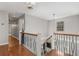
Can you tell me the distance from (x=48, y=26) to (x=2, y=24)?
2.43ft

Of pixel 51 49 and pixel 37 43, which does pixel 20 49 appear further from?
pixel 51 49

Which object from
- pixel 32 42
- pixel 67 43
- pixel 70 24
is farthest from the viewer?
pixel 32 42

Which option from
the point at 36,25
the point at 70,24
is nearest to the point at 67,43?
the point at 70,24

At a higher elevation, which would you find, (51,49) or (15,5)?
(15,5)

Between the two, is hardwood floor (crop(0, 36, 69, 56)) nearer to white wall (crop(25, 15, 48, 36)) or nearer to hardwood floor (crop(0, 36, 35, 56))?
hardwood floor (crop(0, 36, 35, 56))

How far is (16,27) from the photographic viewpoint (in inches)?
65.3

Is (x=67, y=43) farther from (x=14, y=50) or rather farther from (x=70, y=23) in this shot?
(x=14, y=50)

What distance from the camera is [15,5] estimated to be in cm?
148

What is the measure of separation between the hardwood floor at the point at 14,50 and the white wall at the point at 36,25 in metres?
0.31

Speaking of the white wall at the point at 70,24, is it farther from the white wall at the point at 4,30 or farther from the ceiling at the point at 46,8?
the white wall at the point at 4,30

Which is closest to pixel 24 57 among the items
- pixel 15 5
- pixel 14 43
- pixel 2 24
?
pixel 14 43

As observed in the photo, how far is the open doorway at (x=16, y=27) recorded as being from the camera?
1.60m

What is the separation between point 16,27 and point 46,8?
589 mm

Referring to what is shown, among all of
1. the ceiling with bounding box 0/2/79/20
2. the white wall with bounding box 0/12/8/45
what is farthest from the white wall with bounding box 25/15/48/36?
the white wall with bounding box 0/12/8/45
